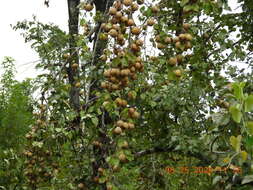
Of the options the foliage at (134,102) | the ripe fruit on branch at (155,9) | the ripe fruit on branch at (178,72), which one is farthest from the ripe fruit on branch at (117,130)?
the ripe fruit on branch at (155,9)

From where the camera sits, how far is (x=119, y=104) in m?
1.88

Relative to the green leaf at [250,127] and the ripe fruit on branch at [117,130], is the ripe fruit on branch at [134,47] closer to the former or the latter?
the ripe fruit on branch at [117,130]

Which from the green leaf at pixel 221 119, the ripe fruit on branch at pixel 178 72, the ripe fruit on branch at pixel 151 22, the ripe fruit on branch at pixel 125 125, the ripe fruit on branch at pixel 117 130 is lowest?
the green leaf at pixel 221 119

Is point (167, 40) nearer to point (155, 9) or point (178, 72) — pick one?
point (178, 72)

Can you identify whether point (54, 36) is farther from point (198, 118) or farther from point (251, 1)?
point (251, 1)

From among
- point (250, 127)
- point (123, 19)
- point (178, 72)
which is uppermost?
point (123, 19)

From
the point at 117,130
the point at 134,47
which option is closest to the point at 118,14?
the point at 134,47

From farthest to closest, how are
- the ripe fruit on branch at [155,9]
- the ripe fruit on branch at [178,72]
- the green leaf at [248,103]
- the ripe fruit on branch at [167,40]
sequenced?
the ripe fruit on branch at [155,9]
the ripe fruit on branch at [167,40]
the ripe fruit on branch at [178,72]
the green leaf at [248,103]

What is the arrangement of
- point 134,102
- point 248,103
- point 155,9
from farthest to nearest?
1. point 134,102
2. point 155,9
3. point 248,103

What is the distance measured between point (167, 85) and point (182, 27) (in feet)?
5.18

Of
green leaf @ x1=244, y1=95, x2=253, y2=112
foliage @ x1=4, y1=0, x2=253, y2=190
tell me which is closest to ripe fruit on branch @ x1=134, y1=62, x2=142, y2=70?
foliage @ x1=4, y1=0, x2=253, y2=190

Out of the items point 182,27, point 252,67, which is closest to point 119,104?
point 182,27

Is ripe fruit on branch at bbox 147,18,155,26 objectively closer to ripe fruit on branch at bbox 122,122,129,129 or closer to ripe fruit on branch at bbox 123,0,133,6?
ripe fruit on branch at bbox 123,0,133,6

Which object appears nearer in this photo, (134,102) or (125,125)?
(125,125)
